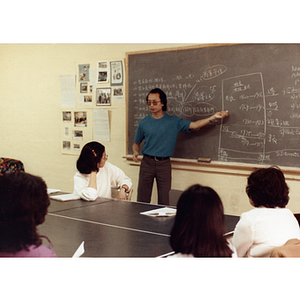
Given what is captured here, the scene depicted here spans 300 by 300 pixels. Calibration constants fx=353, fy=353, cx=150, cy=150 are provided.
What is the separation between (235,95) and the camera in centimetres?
360

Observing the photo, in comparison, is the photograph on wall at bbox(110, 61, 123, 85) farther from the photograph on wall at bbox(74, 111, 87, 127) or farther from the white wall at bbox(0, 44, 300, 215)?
the photograph on wall at bbox(74, 111, 87, 127)

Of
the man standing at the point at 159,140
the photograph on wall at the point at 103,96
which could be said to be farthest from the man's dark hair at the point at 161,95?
the photograph on wall at the point at 103,96

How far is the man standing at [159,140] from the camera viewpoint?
12.2 ft

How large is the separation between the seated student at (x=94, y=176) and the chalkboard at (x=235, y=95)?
3.87 feet

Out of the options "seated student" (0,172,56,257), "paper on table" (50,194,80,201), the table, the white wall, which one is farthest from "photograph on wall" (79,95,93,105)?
"seated student" (0,172,56,257)

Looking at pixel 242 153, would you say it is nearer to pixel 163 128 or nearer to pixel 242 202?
pixel 242 202

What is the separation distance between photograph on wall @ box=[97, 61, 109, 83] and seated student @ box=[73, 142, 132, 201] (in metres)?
1.79

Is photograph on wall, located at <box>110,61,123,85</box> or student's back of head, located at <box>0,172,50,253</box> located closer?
student's back of head, located at <box>0,172,50,253</box>

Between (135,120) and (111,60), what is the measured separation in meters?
0.84

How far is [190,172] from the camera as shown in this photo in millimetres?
3924

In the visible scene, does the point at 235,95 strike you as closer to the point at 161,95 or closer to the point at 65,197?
the point at 161,95

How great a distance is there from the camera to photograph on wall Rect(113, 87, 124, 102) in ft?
14.4

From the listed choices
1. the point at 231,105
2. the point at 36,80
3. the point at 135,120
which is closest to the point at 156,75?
the point at 135,120

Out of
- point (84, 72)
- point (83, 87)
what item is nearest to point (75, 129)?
point (83, 87)
